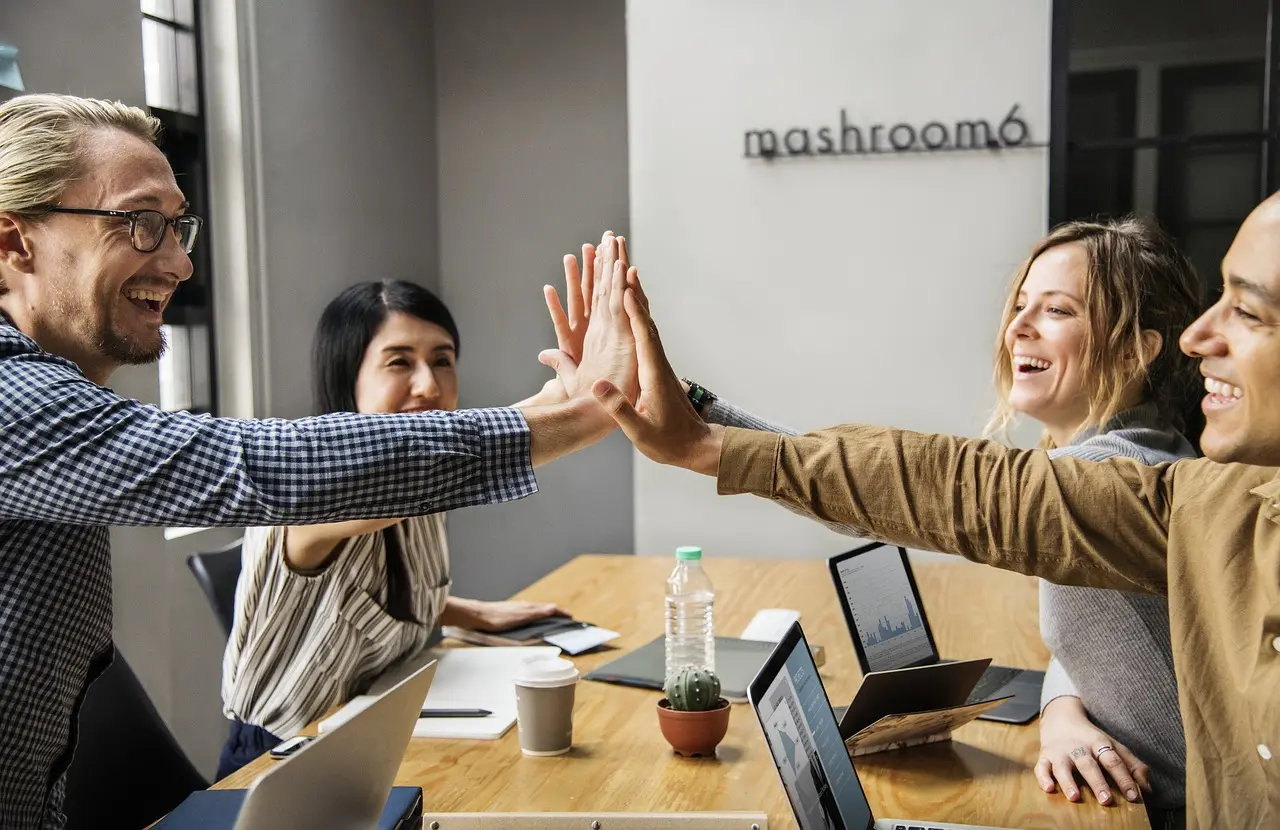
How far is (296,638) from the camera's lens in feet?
6.75

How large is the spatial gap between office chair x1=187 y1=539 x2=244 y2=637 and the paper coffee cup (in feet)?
3.07

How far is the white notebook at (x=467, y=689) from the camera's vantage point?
1782 millimetres

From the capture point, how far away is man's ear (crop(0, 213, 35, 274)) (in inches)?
55.7

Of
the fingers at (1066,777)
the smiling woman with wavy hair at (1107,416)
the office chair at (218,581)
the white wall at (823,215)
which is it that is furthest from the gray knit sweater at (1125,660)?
the white wall at (823,215)

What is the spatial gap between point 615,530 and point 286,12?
275cm

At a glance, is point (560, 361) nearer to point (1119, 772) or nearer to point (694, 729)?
point (694, 729)

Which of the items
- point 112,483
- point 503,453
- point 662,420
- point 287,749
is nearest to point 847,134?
point 662,420

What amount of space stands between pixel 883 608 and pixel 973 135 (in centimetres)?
242

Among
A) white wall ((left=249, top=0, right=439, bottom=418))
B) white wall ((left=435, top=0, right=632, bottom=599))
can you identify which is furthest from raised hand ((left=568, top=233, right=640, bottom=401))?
white wall ((left=435, top=0, right=632, bottom=599))

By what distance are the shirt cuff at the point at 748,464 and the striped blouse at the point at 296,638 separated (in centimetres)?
93

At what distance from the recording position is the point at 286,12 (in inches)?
165

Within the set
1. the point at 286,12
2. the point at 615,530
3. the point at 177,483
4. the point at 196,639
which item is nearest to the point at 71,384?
the point at 177,483

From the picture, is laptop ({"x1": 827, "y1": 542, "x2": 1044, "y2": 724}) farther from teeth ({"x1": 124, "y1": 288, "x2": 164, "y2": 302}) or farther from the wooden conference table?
teeth ({"x1": 124, "y1": 288, "x2": 164, "y2": 302})

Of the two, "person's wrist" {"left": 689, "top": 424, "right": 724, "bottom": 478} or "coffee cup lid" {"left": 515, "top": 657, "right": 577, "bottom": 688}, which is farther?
"coffee cup lid" {"left": 515, "top": 657, "right": 577, "bottom": 688}
